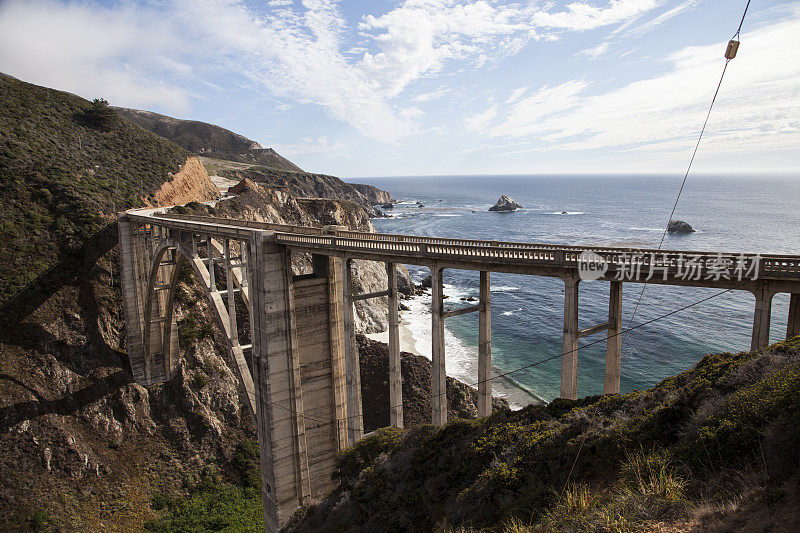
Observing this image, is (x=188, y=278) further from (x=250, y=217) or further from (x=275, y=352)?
(x=275, y=352)

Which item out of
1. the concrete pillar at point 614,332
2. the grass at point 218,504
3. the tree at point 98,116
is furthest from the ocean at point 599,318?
the tree at point 98,116

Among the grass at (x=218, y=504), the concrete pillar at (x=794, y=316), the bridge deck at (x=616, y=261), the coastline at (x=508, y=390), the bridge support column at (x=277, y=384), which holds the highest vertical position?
the bridge deck at (x=616, y=261)

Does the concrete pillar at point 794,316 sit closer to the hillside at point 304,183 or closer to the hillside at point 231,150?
the hillside at point 304,183

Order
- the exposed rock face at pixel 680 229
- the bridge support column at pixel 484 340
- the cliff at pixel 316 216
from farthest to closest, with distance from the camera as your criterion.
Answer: the exposed rock face at pixel 680 229 < the cliff at pixel 316 216 < the bridge support column at pixel 484 340

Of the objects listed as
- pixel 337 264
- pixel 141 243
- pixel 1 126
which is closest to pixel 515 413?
pixel 337 264

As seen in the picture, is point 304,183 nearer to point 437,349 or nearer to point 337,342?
point 337,342

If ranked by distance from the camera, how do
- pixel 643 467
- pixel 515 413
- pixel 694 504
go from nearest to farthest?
pixel 694 504, pixel 643 467, pixel 515 413
